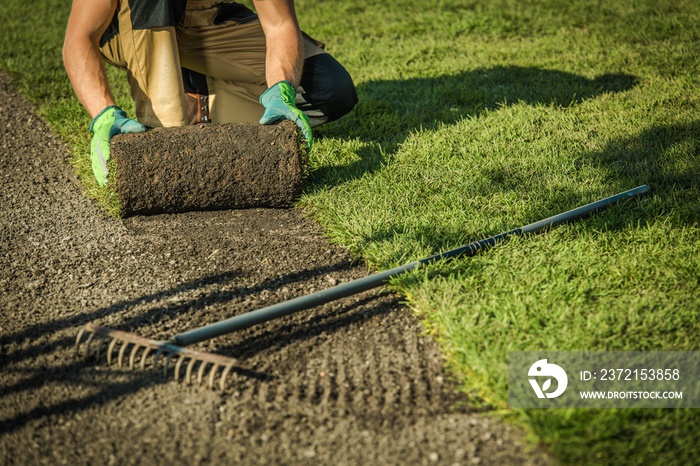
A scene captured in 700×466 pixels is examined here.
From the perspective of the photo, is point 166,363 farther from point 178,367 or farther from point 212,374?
point 212,374

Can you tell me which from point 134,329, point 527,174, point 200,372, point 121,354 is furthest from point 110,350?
point 527,174

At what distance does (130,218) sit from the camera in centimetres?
366

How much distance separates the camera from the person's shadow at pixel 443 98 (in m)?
4.73

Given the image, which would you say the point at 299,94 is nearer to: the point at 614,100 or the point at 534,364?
the point at 614,100

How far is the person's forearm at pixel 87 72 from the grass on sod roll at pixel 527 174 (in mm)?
535

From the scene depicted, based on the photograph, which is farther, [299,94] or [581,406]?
[299,94]

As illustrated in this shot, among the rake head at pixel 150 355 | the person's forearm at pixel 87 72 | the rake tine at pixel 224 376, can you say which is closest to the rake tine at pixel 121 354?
the rake head at pixel 150 355

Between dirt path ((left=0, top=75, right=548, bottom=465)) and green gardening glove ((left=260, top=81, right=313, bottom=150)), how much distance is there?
517mm

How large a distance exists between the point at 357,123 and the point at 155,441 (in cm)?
325

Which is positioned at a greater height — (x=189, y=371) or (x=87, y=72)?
(x=87, y=72)

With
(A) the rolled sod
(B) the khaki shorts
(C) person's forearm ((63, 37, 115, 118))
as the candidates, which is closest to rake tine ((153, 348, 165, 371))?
(A) the rolled sod

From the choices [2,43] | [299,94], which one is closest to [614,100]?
[299,94]

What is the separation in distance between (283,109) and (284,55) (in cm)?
50

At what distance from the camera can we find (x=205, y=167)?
3518 mm
